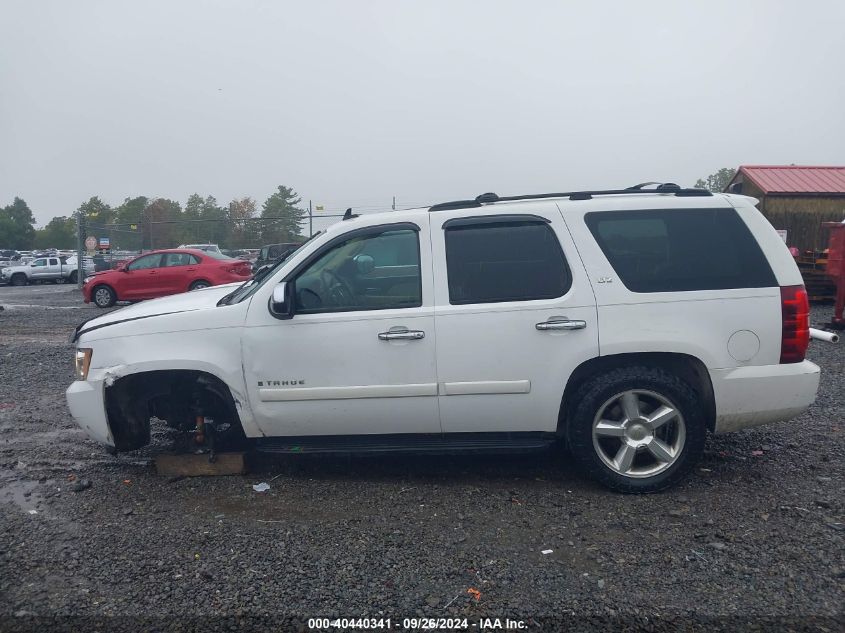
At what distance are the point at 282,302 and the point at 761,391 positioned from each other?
298cm

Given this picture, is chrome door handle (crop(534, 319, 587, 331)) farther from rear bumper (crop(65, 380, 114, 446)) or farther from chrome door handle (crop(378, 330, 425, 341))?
rear bumper (crop(65, 380, 114, 446))

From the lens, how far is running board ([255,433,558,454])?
180 inches

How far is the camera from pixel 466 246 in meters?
4.65

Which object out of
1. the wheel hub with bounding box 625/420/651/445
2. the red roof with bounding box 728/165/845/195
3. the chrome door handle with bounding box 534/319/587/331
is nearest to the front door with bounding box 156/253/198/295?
the red roof with bounding box 728/165/845/195

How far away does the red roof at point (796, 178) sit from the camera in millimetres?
18109

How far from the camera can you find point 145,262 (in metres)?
19.2

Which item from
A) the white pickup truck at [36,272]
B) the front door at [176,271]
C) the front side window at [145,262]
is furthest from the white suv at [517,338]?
the white pickup truck at [36,272]

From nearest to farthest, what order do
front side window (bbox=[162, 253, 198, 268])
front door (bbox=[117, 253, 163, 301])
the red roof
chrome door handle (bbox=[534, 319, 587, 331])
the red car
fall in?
chrome door handle (bbox=[534, 319, 587, 331]), the red roof, the red car, front side window (bbox=[162, 253, 198, 268]), front door (bbox=[117, 253, 163, 301])

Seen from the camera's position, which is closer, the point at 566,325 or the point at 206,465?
the point at 566,325

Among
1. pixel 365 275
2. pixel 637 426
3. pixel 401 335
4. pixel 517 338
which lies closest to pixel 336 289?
pixel 365 275

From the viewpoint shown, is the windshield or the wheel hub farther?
the windshield

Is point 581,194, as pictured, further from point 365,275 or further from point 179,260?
point 179,260

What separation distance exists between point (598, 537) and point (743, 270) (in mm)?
1887

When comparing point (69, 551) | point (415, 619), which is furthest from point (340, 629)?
point (69, 551)
